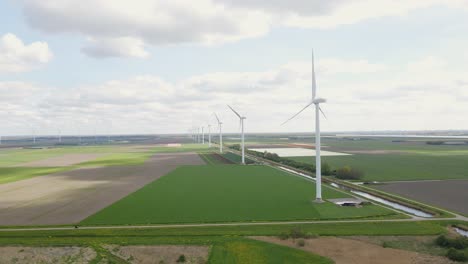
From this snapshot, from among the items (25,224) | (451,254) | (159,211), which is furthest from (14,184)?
(451,254)

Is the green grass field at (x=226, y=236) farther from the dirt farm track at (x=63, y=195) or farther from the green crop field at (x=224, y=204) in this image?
the dirt farm track at (x=63, y=195)

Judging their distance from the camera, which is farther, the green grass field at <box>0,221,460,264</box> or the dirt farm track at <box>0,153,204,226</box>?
the dirt farm track at <box>0,153,204,226</box>

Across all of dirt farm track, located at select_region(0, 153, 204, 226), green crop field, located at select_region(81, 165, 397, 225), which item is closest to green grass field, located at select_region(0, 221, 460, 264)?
green crop field, located at select_region(81, 165, 397, 225)

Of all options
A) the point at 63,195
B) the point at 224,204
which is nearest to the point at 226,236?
the point at 224,204

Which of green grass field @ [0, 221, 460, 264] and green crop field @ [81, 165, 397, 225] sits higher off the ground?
green crop field @ [81, 165, 397, 225]

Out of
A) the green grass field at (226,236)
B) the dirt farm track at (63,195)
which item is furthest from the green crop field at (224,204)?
the green grass field at (226,236)

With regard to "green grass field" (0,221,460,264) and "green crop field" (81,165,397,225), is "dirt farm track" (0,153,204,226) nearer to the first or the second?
"green crop field" (81,165,397,225)

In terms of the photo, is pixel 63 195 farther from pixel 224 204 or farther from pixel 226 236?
pixel 226 236
